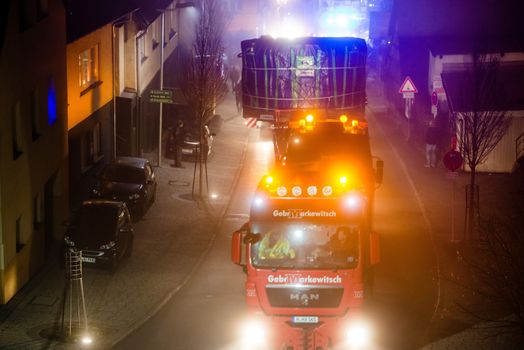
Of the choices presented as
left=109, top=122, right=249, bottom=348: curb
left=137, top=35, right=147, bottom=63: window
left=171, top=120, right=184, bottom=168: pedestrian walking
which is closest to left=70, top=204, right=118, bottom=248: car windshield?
left=109, top=122, right=249, bottom=348: curb

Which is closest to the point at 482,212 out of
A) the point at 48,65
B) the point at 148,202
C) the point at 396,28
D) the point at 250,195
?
the point at 250,195

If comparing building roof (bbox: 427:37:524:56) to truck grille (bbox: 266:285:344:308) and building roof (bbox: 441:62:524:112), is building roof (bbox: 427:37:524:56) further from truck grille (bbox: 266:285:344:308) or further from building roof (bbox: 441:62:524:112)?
truck grille (bbox: 266:285:344:308)

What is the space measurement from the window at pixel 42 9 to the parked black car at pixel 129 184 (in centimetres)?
660

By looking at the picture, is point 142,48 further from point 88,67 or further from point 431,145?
point 431,145

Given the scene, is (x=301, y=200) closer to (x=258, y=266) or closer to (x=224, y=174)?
(x=258, y=266)

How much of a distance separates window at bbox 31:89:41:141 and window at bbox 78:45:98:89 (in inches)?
258

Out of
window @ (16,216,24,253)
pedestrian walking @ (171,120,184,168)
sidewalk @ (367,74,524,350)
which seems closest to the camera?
sidewalk @ (367,74,524,350)

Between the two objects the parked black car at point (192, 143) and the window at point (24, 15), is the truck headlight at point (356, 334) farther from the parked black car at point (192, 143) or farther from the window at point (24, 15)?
the parked black car at point (192, 143)

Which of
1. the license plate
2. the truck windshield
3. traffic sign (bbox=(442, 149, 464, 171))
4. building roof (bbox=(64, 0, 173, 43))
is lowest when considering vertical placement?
the license plate

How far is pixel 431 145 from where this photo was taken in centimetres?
3616

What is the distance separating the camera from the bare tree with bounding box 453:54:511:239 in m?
26.3

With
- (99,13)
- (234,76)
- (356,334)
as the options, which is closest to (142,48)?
(99,13)

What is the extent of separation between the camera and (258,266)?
1717 cm

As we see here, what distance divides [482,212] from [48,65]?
13638 millimetres
